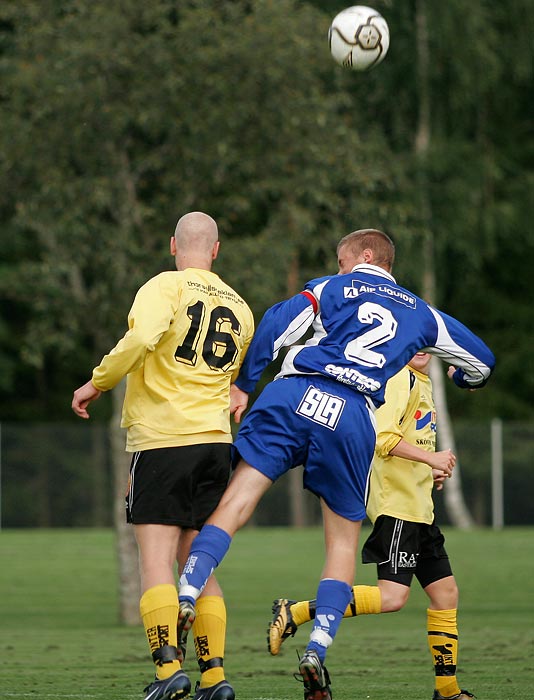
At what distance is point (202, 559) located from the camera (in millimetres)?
6312

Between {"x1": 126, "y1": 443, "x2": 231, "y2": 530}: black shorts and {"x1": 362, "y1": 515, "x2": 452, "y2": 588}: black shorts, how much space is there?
1.48 metres

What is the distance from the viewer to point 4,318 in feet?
115

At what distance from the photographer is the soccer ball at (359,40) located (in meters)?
9.84

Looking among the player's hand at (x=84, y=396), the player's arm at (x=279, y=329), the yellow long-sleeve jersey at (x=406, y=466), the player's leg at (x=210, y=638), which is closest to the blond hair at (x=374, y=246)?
the player's arm at (x=279, y=329)

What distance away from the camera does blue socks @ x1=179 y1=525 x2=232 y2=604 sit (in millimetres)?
6238

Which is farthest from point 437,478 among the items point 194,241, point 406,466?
point 194,241

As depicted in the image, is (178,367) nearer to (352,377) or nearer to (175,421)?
(175,421)

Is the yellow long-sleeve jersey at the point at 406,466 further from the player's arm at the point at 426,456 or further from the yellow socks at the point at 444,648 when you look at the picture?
the yellow socks at the point at 444,648

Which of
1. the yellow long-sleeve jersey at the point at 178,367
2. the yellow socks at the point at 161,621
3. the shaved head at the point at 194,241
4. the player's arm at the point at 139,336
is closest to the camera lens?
the yellow socks at the point at 161,621

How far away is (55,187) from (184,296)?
7.08m

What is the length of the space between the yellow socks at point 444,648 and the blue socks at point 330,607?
94 centimetres

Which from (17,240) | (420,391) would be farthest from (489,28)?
(420,391)

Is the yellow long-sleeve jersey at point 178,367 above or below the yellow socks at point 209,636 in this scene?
Result: above

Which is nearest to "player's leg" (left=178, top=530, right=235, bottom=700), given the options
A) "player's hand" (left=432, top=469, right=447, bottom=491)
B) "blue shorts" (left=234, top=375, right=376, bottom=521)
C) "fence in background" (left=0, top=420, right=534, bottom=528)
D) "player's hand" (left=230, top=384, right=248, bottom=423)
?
"blue shorts" (left=234, top=375, right=376, bottom=521)
